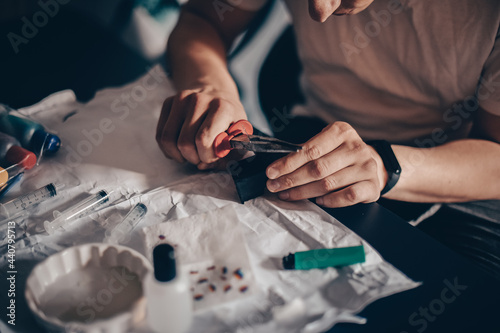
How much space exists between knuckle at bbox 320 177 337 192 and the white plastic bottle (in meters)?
0.31

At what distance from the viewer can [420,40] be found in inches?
32.4

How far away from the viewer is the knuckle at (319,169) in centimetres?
62

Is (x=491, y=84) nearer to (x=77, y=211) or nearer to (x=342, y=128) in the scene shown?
(x=342, y=128)

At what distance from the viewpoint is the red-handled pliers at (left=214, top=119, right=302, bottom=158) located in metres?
0.62

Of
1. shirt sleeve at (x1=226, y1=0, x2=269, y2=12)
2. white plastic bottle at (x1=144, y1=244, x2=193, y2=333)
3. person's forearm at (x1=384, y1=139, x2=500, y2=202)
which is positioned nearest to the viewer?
white plastic bottle at (x1=144, y1=244, x2=193, y2=333)

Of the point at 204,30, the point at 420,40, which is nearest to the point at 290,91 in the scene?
the point at 204,30

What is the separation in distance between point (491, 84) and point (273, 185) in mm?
482

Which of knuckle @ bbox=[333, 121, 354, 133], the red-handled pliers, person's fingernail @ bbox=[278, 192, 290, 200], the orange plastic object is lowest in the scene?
person's fingernail @ bbox=[278, 192, 290, 200]

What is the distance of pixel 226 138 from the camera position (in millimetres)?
667

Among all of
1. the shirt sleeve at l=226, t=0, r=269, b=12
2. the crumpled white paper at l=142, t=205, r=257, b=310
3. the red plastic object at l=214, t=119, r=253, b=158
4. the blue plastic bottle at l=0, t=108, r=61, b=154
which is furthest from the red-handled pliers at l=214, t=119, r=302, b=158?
the shirt sleeve at l=226, t=0, r=269, b=12

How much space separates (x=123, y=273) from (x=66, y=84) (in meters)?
0.73

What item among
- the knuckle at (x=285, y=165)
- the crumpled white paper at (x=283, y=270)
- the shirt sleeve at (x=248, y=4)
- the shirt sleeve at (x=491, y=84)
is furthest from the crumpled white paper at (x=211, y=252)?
the shirt sleeve at (x=248, y=4)

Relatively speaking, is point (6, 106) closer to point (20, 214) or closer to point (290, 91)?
point (20, 214)

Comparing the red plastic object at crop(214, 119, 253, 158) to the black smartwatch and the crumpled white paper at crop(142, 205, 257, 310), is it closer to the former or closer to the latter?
the crumpled white paper at crop(142, 205, 257, 310)
